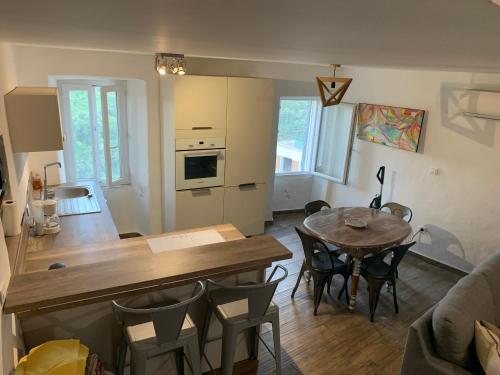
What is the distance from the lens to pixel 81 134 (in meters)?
4.65

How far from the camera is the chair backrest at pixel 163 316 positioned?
1881 mm

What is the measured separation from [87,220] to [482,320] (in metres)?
3.39

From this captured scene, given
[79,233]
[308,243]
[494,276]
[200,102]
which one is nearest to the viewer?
[494,276]

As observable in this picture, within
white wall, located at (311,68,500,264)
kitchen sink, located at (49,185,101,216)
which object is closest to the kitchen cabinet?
kitchen sink, located at (49,185,101,216)

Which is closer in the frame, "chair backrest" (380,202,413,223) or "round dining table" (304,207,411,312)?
"round dining table" (304,207,411,312)

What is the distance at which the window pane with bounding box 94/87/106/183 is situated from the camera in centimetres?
465

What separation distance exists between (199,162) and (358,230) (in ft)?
6.88

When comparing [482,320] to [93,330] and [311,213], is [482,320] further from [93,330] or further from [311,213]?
[93,330]

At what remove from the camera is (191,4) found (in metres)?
0.47

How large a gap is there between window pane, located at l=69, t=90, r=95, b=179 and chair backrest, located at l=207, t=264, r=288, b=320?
127 inches

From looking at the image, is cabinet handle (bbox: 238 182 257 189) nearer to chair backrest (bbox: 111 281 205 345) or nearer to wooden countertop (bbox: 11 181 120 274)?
wooden countertop (bbox: 11 181 120 274)

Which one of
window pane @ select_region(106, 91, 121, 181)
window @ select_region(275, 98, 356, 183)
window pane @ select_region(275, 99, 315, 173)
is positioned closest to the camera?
window pane @ select_region(106, 91, 121, 181)

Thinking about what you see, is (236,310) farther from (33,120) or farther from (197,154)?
(197,154)

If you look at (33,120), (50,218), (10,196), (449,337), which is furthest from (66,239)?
(449,337)
